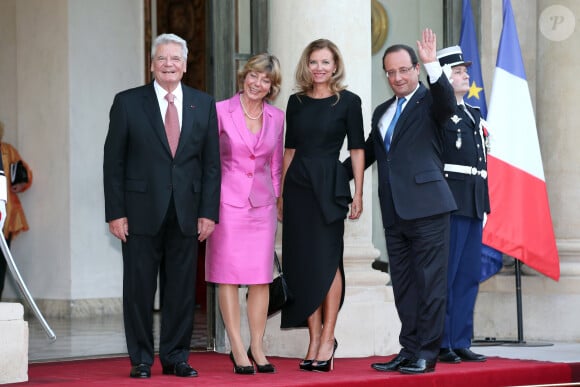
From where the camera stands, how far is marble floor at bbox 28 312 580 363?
27.0 ft

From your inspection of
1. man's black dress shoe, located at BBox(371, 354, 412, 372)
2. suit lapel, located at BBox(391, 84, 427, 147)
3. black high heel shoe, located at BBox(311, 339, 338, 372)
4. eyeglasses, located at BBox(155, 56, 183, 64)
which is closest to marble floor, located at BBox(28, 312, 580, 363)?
man's black dress shoe, located at BBox(371, 354, 412, 372)

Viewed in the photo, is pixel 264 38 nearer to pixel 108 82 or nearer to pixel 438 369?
pixel 438 369

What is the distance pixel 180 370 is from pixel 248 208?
98cm

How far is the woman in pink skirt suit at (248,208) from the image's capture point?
22.7 ft

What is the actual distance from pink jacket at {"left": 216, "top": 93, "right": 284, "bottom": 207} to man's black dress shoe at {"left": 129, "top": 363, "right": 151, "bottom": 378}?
1026 mm

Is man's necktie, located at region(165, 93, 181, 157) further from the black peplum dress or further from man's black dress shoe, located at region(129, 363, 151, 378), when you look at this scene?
man's black dress shoe, located at region(129, 363, 151, 378)

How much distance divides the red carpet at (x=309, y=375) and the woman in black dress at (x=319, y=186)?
354mm

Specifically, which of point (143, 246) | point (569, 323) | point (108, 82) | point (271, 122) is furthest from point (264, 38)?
point (108, 82)

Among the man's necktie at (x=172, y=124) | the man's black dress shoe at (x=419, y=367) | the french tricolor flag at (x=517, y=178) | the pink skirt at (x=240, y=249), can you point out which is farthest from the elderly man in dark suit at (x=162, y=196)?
the french tricolor flag at (x=517, y=178)

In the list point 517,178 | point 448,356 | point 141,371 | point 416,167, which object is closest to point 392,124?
point 416,167

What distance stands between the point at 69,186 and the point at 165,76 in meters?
5.83

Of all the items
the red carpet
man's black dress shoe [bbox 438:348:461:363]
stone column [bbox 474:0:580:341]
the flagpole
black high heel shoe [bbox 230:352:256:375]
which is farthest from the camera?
stone column [bbox 474:0:580:341]

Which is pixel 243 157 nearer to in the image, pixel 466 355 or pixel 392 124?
pixel 392 124

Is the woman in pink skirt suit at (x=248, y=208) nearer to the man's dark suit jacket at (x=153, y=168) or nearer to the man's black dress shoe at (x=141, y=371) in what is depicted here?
the man's dark suit jacket at (x=153, y=168)
